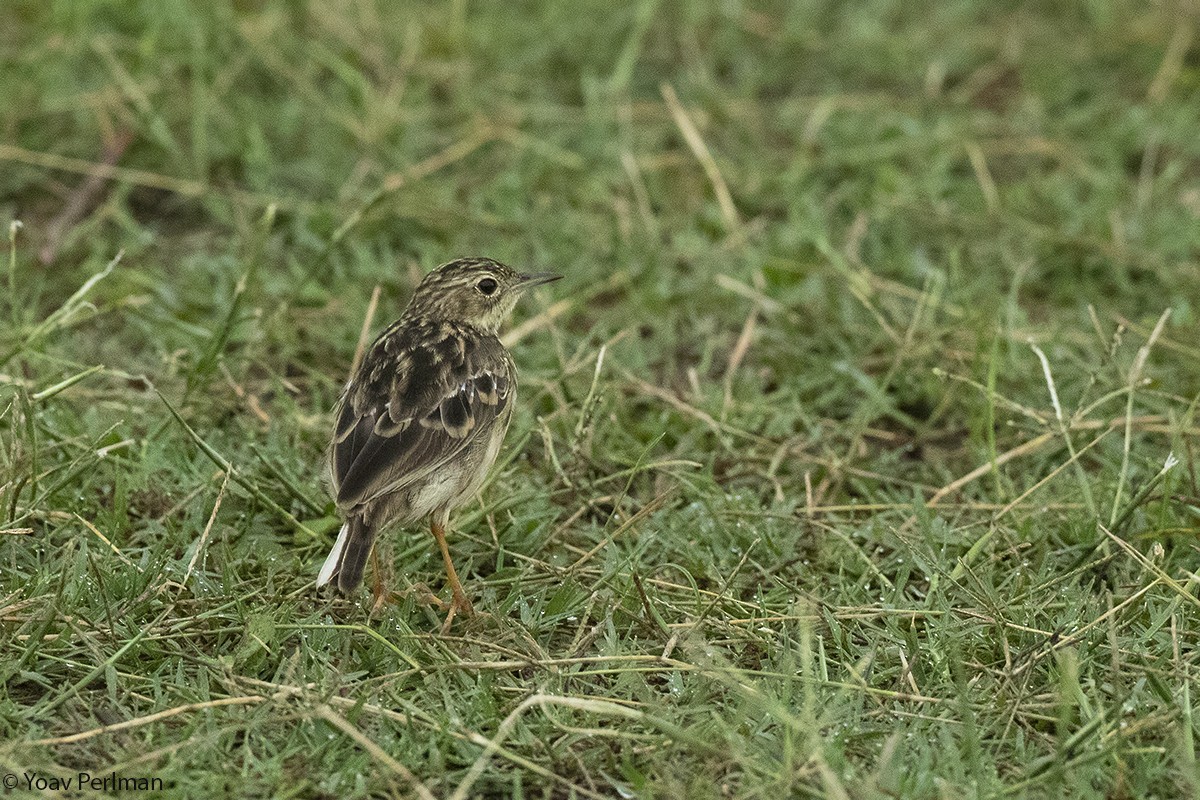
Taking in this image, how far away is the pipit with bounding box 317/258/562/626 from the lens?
5.06 m

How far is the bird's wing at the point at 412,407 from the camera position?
204 inches

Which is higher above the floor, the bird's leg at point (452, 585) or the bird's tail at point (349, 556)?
the bird's tail at point (349, 556)

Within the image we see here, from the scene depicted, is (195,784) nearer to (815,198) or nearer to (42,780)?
(42,780)

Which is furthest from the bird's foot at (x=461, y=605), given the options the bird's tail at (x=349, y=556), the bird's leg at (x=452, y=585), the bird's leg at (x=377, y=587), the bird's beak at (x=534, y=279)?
the bird's beak at (x=534, y=279)

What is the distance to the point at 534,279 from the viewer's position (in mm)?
6480

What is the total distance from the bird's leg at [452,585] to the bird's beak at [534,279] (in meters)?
→ 1.41

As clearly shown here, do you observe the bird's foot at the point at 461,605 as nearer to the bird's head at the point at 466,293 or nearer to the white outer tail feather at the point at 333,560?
the white outer tail feather at the point at 333,560

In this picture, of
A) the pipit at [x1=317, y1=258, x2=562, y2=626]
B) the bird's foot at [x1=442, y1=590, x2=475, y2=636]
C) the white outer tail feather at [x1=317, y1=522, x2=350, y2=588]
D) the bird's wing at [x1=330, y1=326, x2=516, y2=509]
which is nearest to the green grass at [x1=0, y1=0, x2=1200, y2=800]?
Result: the bird's foot at [x1=442, y1=590, x2=475, y2=636]

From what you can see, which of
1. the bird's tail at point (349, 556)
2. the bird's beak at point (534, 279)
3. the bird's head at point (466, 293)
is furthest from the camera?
the bird's beak at point (534, 279)

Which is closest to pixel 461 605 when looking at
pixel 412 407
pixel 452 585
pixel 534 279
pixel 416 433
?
pixel 452 585

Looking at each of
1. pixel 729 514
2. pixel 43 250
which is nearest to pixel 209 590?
pixel 729 514

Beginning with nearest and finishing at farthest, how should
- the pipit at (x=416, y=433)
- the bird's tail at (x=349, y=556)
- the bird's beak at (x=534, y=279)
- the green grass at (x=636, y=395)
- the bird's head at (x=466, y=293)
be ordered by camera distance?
the green grass at (x=636, y=395), the bird's tail at (x=349, y=556), the pipit at (x=416, y=433), the bird's head at (x=466, y=293), the bird's beak at (x=534, y=279)

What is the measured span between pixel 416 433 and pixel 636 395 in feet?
5.26

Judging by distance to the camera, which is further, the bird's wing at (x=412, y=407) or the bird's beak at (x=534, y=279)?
the bird's beak at (x=534, y=279)
